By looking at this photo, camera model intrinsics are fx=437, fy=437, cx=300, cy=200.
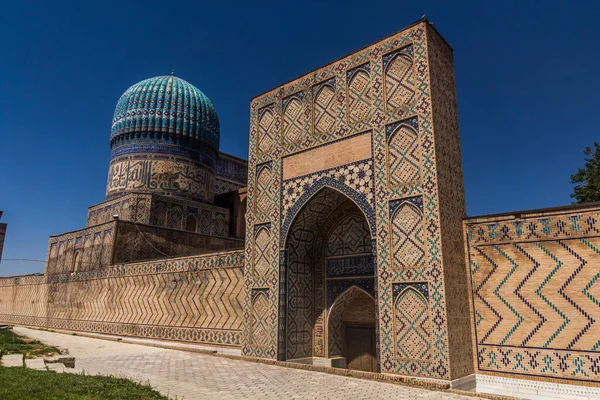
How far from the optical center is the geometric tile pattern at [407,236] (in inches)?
219

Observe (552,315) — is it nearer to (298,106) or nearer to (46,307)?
(298,106)

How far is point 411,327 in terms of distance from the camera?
5449mm

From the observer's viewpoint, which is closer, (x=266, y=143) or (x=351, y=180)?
(x=351, y=180)

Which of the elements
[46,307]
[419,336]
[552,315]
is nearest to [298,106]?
[419,336]

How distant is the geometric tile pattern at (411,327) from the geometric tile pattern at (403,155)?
1.45m

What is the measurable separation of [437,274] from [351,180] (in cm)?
195

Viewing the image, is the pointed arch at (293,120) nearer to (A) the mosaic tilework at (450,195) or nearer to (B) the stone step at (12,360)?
(A) the mosaic tilework at (450,195)

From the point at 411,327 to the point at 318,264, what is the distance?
102 inches

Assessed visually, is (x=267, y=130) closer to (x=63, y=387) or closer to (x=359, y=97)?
(x=359, y=97)

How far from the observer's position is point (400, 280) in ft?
18.6

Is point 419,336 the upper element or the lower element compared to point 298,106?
lower

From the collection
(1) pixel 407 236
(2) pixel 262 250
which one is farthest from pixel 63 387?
(2) pixel 262 250

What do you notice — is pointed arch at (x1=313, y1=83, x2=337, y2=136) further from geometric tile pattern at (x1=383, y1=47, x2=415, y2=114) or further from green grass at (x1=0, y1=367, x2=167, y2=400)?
green grass at (x1=0, y1=367, x2=167, y2=400)

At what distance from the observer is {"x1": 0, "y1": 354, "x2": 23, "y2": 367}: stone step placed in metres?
5.20
